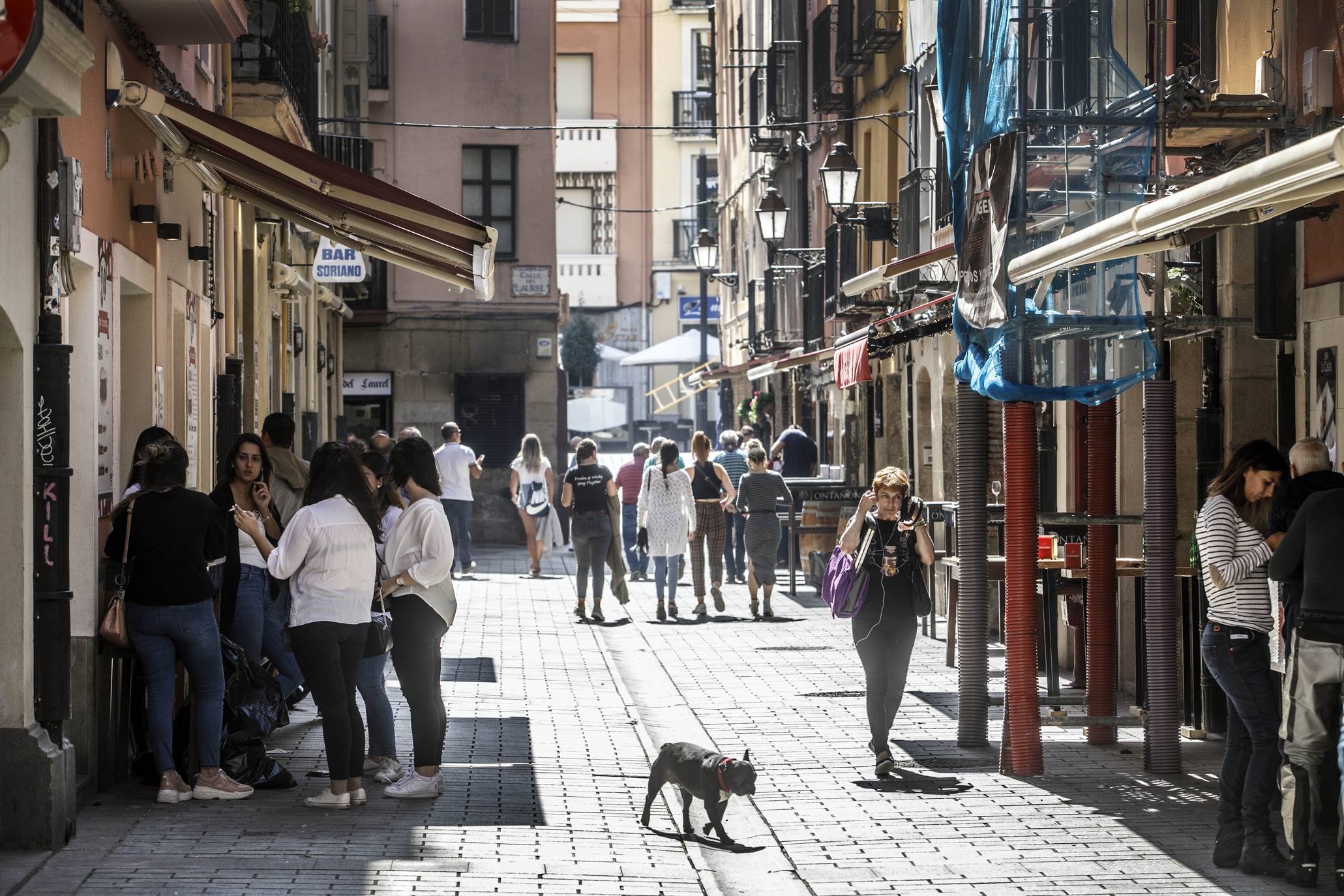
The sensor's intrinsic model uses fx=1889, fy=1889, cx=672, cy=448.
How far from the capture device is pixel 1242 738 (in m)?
7.96

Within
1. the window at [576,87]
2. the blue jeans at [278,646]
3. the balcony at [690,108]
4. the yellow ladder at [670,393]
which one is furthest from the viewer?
the balcony at [690,108]

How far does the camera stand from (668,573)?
Answer: 19016 millimetres

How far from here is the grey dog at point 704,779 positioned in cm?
820

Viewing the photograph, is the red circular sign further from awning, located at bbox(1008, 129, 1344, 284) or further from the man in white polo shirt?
the man in white polo shirt

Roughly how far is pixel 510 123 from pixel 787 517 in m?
12.4

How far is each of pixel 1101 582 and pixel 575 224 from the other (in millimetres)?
50600

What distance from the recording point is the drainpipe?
35.6 ft

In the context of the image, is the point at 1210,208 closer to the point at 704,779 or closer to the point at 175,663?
the point at 704,779

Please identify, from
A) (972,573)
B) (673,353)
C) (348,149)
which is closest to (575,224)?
(673,353)

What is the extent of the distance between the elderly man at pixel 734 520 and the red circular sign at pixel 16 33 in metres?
15.4

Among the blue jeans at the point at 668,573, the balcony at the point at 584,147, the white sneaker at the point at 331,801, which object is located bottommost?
the white sneaker at the point at 331,801

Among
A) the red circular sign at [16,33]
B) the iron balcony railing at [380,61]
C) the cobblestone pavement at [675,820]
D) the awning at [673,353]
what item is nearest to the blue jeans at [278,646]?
the cobblestone pavement at [675,820]

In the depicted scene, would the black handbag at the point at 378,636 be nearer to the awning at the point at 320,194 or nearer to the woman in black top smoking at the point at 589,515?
the awning at the point at 320,194

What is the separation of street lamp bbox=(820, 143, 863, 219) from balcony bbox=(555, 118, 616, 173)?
34688 mm
